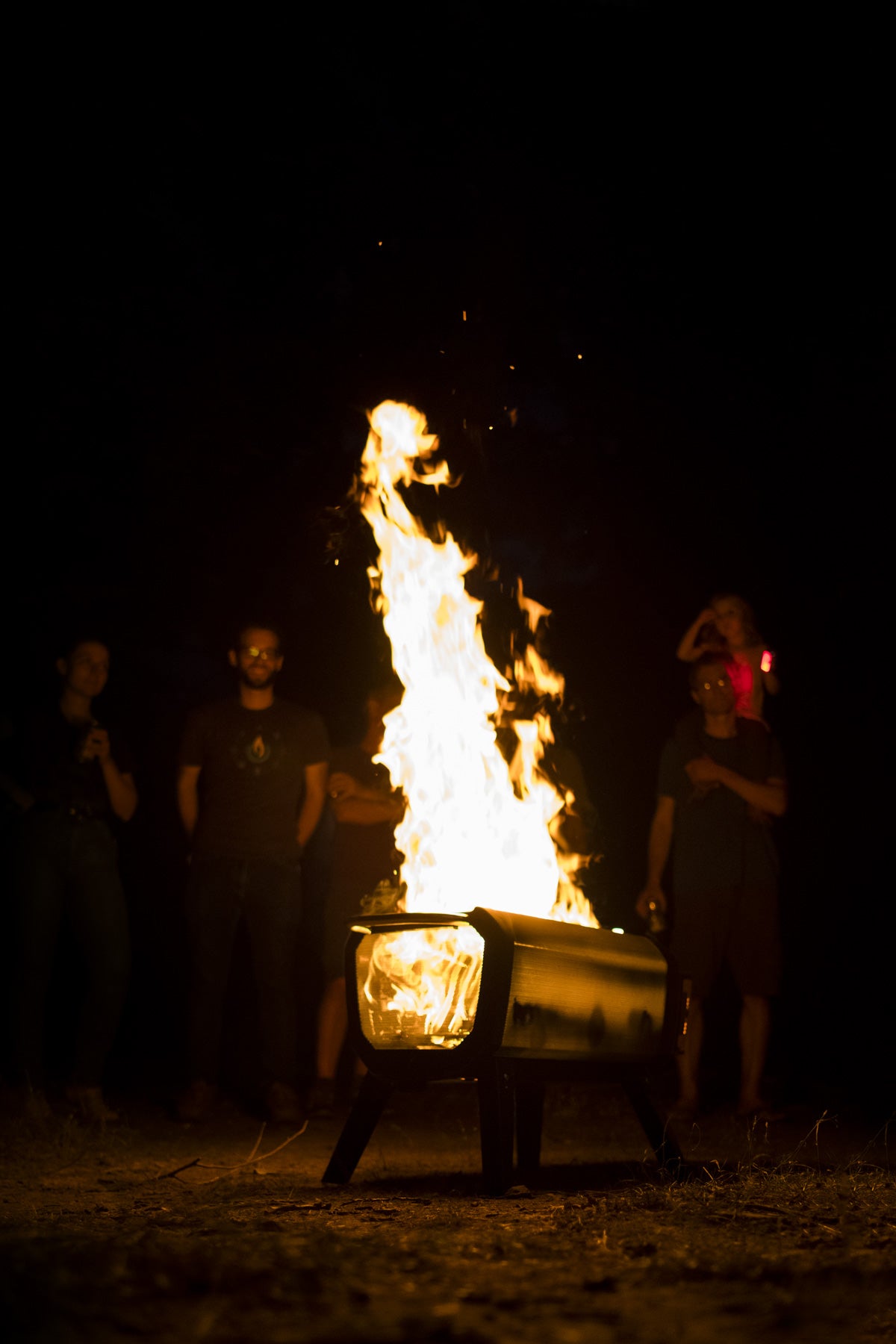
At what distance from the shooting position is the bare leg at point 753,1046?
21.0 feet

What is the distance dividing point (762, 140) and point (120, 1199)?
26.3ft

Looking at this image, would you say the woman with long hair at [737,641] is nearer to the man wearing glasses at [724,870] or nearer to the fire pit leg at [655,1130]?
the man wearing glasses at [724,870]

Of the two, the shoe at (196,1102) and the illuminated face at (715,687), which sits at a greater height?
the illuminated face at (715,687)

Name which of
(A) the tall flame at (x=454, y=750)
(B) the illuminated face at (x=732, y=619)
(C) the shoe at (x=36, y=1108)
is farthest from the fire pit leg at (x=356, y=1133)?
(B) the illuminated face at (x=732, y=619)

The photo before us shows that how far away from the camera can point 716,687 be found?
21.8ft

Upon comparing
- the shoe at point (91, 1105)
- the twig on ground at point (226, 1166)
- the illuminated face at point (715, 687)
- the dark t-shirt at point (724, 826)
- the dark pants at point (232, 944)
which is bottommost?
the twig on ground at point (226, 1166)

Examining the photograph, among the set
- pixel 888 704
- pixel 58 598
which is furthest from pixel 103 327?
pixel 888 704

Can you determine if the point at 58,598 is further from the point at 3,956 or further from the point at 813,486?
the point at 813,486

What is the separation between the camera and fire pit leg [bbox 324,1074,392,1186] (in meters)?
4.52

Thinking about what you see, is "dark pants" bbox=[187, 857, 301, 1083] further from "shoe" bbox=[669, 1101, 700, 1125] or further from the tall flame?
"shoe" bbox=[669, 1101, 700, 1125]

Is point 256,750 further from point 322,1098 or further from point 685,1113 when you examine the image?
point 685,1113

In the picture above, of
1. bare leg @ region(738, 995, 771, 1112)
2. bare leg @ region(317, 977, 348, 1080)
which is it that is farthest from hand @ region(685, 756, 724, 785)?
bare leg @ region(317, 977, 348, 1080)

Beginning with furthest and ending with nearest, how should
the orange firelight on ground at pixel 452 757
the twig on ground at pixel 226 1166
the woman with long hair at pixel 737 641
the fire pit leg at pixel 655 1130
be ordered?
1. the woman with long hair at pixel 737 641
2. the orange firelight on ground at pixel 452 757
3. the twig on ground at pixel 226 1166
4. the fire pit leg at pixel 655 1130

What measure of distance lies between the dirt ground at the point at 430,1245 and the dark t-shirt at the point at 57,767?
137 cm
